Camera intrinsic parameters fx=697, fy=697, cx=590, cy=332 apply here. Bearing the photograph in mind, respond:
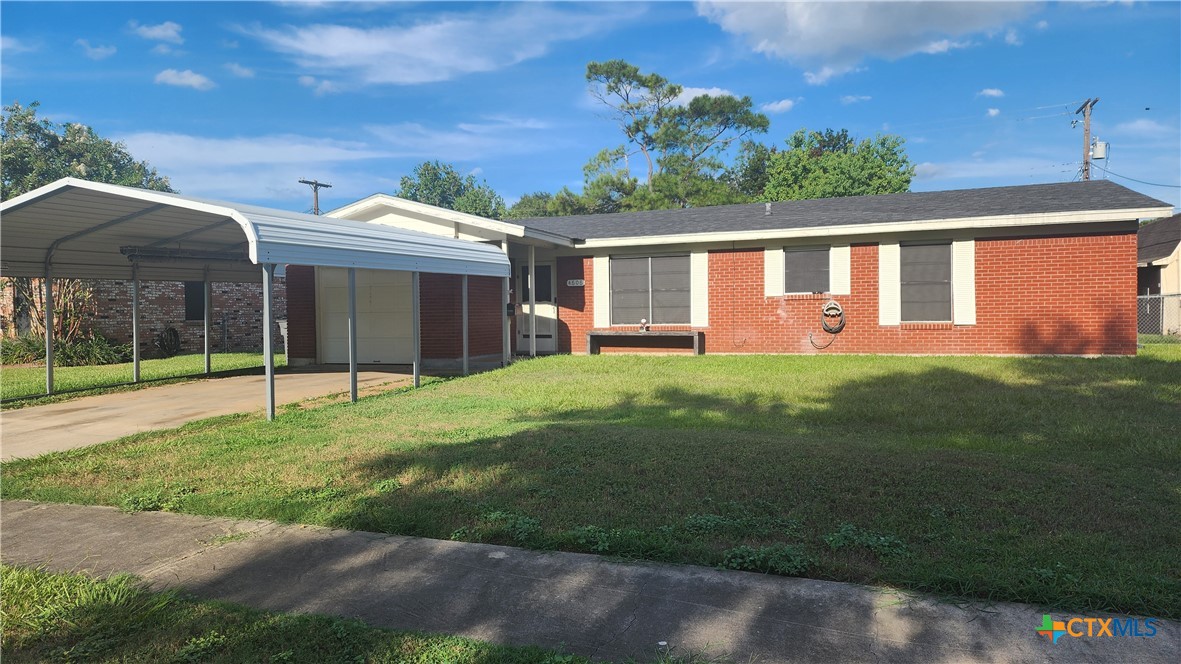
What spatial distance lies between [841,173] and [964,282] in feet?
96.4

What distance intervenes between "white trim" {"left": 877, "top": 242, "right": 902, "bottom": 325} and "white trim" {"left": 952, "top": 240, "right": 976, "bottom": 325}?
3.40 feet

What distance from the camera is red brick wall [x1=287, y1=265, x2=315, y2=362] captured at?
17.2 metres

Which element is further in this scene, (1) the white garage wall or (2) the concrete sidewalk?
(1) the white garage wall

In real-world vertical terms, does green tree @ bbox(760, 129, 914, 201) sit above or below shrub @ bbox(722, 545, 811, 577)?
above

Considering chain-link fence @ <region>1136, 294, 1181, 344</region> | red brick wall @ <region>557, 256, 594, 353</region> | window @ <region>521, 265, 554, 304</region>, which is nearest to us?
red brick wall @ <region>557, 256, 594, 353</region>

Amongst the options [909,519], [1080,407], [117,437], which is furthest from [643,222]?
[909,519]

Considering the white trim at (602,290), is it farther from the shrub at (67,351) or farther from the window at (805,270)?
the shrub at (67,351)

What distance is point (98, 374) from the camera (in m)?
15.8

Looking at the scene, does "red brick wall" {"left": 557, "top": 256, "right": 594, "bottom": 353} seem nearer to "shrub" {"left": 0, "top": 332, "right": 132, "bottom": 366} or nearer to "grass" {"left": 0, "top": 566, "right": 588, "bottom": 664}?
"shrub" {"left": 0, "top": 332, "right": 132, "bottom": 366}

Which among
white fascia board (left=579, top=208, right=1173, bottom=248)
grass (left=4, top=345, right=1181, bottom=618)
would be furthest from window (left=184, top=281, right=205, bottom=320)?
grass (left=4, top=345, right=1181, bottom=618)

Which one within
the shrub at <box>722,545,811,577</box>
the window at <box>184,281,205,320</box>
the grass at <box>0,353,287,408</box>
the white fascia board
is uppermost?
the white fascia board

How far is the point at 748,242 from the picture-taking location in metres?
15.8

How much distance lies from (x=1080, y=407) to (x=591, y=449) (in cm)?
617

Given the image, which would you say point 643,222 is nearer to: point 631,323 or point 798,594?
point 631,323
